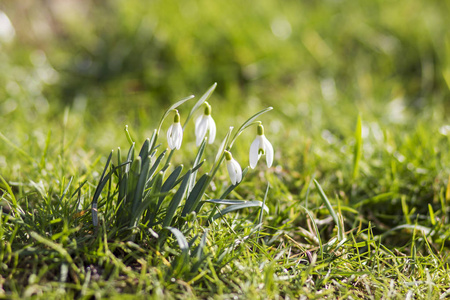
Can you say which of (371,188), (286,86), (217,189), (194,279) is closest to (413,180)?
(371,188)

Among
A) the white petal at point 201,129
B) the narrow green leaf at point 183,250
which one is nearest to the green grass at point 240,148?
the narrow green leaf at point 183,250

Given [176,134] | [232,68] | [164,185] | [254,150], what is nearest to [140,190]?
[164,185]

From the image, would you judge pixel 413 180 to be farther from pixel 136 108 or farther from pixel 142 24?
pixel 142 24

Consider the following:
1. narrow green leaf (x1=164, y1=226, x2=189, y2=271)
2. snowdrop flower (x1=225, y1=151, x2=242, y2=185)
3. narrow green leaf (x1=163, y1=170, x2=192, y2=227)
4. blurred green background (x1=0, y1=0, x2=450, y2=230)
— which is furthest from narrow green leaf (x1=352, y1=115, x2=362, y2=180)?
narrow green leaf (x1=164, y1=226, x2=189, y2=271)

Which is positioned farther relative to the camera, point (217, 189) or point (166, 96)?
point (166, 96)

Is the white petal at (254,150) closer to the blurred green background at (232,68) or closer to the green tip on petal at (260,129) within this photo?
the green tip on petal at (260,129)

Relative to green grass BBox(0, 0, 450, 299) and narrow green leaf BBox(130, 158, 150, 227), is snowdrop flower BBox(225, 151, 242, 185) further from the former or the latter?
narrow green leaf BBox(130, 158, 150, 227)
